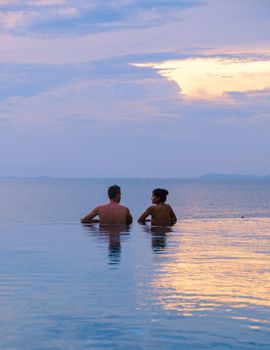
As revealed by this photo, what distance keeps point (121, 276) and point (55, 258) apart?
290cm

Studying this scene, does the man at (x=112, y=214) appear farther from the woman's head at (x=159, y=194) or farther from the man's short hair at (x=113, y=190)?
the woman's head at (x=159, y=194)

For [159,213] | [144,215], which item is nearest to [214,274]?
[159,213]

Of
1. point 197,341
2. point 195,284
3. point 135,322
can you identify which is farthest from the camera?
point 195,284

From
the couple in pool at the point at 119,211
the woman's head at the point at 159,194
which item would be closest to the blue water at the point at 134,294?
the couple in pool at the point at 119,211

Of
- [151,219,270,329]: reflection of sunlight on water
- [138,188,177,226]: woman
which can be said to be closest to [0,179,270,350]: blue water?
[151,219,270,329]: reflection of sunlight on water

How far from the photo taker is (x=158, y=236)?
17.8 meters

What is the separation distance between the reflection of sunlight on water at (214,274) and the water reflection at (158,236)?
320 millimetres

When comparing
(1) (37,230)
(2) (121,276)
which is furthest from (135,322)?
(1) (37,230)

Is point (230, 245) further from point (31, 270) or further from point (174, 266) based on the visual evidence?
point (31, 270)

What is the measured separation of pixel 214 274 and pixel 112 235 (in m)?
7.18

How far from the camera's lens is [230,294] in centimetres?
925

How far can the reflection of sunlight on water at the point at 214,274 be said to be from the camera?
872 cm

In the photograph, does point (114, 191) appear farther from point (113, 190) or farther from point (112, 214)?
point (112, 214)

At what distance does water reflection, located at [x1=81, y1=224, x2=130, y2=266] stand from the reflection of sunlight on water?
1075 mm
